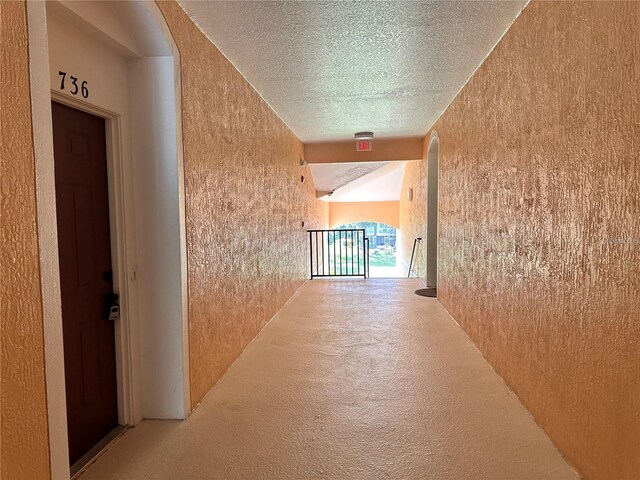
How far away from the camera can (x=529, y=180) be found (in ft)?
6.96

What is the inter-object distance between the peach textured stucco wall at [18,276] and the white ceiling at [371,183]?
21.8ft

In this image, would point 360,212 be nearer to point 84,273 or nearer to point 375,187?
point 375,187

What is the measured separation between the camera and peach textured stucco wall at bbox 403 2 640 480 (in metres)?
1.34

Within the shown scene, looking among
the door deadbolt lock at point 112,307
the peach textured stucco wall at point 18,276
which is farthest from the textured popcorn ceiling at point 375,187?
the peach textured stucco wall at point 18,276

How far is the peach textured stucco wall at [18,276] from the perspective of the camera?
3.52ft

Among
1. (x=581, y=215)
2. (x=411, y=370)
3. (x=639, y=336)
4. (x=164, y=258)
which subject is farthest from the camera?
(x=411, y=370)

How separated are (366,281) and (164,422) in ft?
15.5

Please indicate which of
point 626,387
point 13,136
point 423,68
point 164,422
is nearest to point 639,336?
point 626,387

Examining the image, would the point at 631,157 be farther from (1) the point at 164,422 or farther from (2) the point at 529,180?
(1) the point at 164,422

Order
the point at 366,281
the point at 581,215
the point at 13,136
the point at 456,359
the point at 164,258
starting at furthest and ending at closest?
1. the point at 366,281
2. the point at 456,359
3. the point at 164,258
4. the point at 581,215
5. the point at 13,136

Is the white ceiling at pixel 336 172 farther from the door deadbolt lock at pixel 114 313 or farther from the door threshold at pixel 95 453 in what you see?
the door threshold at pixel 95 453

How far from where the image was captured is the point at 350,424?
7.03 feet

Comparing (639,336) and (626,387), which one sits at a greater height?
(639,336)

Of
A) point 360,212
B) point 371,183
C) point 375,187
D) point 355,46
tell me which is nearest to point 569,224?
point 355,46
